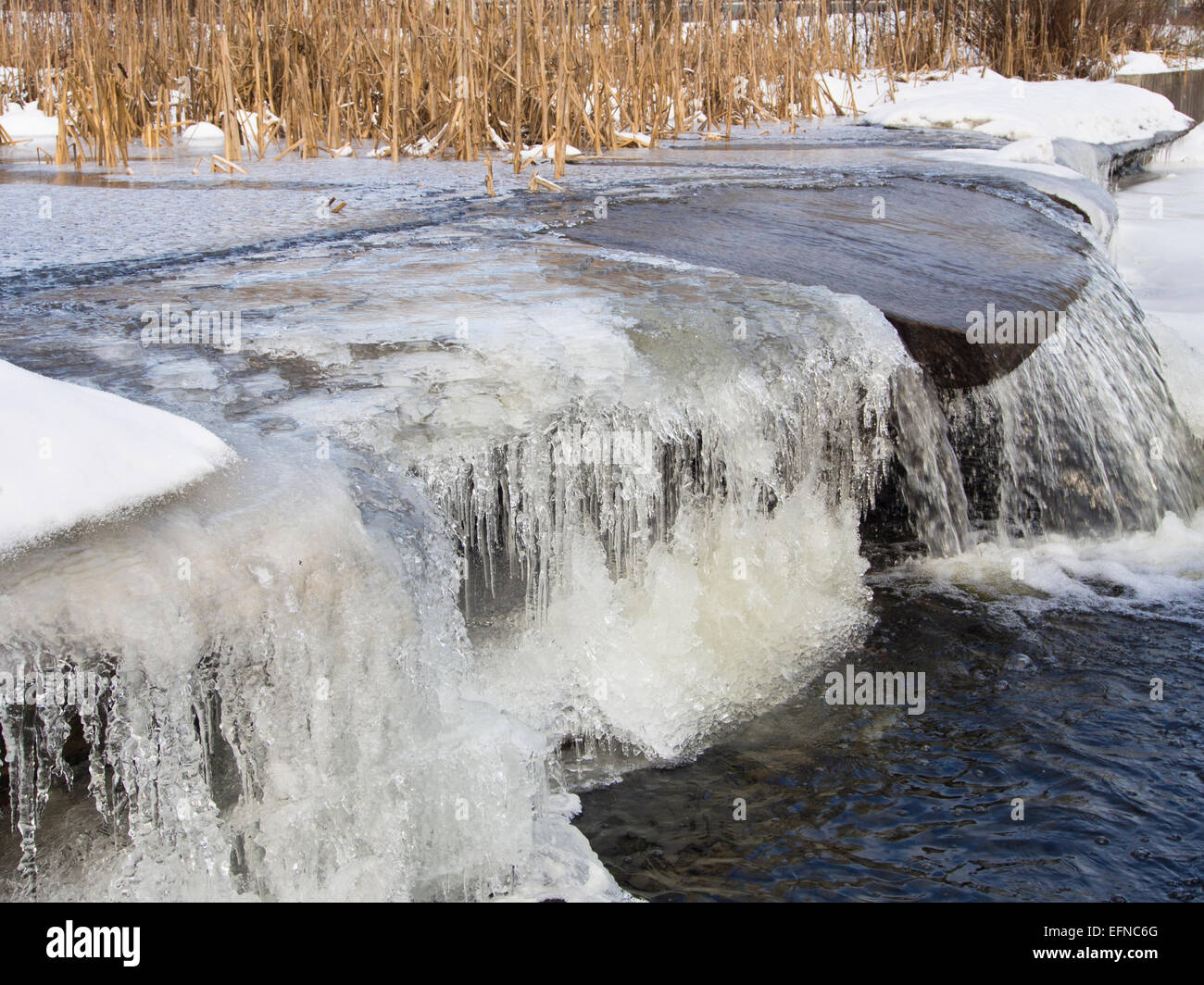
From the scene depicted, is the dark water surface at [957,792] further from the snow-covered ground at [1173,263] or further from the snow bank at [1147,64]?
the snow bank at [1147,64]

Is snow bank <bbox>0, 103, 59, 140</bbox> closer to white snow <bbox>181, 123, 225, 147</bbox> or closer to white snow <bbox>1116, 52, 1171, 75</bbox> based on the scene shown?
white snow <bbox>181, 123, 225, 147</bbox>

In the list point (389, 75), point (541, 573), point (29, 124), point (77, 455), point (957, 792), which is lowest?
point (957, 792)

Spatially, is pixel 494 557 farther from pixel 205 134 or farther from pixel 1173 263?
pixel 205 134

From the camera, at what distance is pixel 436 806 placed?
2.09 m

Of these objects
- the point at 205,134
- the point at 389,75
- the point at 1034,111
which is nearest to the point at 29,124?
the point at 205,134

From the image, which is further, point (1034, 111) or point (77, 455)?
point (1034, 111)

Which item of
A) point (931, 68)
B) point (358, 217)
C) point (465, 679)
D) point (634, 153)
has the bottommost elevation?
point (465, 679)

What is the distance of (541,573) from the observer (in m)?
2.68

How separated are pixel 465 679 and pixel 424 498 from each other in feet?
1.21

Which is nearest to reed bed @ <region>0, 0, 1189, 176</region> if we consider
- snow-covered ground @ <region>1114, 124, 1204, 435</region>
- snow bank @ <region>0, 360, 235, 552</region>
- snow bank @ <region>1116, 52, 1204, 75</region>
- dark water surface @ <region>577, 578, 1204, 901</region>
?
snow-covered ground @ <region>1114, 124, 1204, 435</region>

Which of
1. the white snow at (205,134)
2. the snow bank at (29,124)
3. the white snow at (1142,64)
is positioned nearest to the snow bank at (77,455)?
the white snow at (205,134)

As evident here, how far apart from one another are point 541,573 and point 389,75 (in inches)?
205

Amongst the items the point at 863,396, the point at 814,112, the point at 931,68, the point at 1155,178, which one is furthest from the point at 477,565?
the point at 931,68

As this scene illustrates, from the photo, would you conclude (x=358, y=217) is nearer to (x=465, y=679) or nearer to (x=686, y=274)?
(x=686, y=274)
